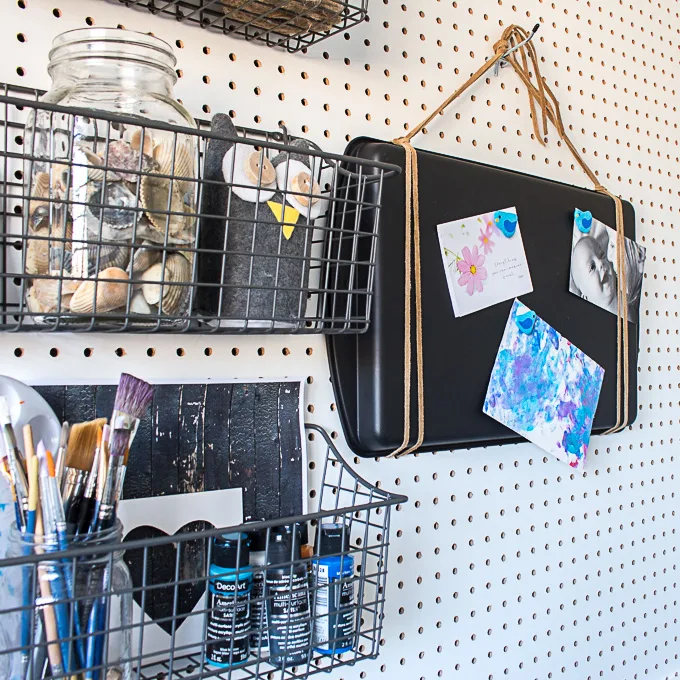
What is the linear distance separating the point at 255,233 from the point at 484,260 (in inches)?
14.7

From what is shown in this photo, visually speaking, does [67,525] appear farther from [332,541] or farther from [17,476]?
[332,541]

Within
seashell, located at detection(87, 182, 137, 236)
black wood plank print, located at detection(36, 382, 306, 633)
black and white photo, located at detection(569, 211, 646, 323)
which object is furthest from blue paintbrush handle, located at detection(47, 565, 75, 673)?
black and white photo, located at detection(569, 211, 646, 323)

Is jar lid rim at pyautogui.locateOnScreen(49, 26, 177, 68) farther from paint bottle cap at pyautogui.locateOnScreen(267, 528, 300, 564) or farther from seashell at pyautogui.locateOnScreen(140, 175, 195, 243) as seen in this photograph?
paint bottle cap at pyautogui.locateOnScreen(267, 528, 300, 564)

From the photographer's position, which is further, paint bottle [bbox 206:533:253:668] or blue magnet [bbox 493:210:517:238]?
blue magnet [bbox 493:210:517:238]

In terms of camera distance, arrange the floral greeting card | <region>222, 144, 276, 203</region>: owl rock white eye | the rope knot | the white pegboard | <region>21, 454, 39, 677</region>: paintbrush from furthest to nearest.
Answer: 1. the rope knot
2. the floral greeting card
3. the white pegboard
4. <region>222, 144, 276, 203</region>: owl rock white eye
5. <region>21, 454, 39, 677</region>: paintbrush

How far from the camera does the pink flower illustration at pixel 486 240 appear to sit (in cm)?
90

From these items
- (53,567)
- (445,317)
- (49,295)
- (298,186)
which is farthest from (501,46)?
(53,567)

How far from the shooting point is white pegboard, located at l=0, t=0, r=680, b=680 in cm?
72

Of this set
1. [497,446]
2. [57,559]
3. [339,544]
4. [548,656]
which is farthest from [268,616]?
[548,656]

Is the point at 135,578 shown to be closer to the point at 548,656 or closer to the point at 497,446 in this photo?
the point at 497,446

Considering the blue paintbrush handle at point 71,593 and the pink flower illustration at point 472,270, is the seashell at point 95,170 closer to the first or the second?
the blue paintbrush handle at point 71,593

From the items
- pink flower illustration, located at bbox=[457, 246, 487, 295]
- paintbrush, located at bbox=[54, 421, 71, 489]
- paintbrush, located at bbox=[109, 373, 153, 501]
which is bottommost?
paintbrush, located at bbox=[54, 421, 71, 489]

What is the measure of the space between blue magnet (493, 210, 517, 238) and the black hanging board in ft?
0.03

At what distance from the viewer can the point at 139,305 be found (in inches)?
21.2
